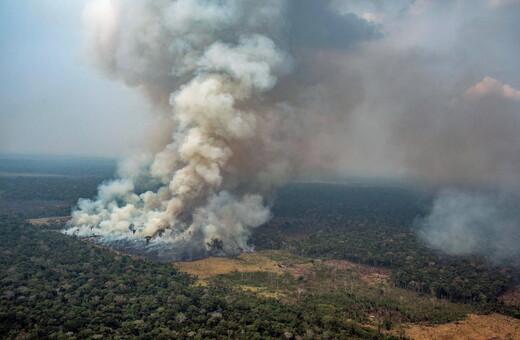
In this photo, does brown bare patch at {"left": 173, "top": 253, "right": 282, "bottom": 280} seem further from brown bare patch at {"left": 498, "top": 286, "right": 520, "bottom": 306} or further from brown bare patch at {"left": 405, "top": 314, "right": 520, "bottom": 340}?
brown bare patch at {"left": 498, "top": 286, "right": 520, "bottom": 306}

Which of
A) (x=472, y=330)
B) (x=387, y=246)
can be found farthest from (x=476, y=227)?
(x=472, y=330)

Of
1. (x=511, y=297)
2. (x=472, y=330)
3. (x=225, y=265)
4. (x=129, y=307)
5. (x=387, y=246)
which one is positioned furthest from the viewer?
(x=387, y=246)

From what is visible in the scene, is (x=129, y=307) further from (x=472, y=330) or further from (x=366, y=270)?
(x=366, y=270)

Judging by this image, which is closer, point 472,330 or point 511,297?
point 472,330

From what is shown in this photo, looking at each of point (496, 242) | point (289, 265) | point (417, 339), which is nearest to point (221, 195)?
point (289, 265)

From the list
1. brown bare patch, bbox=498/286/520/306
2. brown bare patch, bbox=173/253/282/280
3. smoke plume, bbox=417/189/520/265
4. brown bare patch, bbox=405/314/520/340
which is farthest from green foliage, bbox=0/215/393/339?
smoke plume, bbox=417/189/520/265

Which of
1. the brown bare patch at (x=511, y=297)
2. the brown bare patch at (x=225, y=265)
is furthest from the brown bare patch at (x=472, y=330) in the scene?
the brown bare patch at (x=225, y=265)

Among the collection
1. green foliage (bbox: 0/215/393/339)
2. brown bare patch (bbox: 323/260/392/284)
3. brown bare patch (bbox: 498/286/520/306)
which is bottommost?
brown bare patch (bbox: 323/260/392/284)
